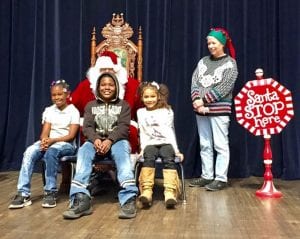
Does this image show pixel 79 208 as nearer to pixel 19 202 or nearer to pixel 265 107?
pixel 19 202

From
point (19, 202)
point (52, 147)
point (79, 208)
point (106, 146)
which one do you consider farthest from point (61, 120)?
point (79, 208)

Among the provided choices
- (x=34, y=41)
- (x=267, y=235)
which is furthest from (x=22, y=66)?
(x=267, y=235)

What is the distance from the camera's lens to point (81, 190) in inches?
104

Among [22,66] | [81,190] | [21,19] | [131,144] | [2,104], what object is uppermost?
[21,19]

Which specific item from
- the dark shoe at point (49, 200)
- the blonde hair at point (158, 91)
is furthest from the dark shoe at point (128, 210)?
the blonde hair at point (158, 91)

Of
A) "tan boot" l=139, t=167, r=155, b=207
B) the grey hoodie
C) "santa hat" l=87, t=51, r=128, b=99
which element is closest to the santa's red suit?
"santa hat" l=87, t=51, r=128, b=99

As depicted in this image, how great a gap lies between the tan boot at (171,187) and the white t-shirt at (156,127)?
25 cm

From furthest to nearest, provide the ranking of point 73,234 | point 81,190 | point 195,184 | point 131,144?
point 195,184, point 131,144, point 81,190, point 73,234

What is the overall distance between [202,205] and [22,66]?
236cm

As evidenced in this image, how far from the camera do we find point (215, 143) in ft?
11.4

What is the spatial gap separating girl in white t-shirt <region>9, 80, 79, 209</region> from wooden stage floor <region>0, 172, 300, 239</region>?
3.5 inches

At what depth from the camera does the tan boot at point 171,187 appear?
2.74 metres

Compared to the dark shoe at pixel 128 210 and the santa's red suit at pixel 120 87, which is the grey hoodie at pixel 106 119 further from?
the dark shoe at pixel 128 210

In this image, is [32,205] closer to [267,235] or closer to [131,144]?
[131,144]
